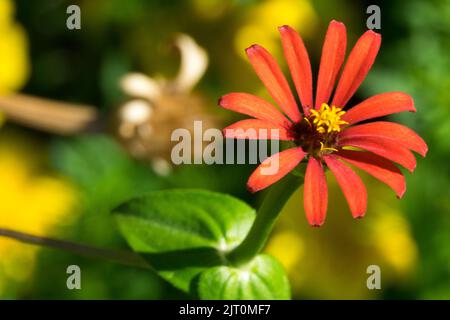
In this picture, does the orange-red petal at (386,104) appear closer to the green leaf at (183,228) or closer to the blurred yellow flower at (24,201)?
the green leaf at (183,228)

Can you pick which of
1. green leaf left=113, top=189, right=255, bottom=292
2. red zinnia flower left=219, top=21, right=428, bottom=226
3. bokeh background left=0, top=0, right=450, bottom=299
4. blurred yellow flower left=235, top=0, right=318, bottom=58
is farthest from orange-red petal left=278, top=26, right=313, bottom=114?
blurred yellow flower left=235, top=0, right=318, bottom=58

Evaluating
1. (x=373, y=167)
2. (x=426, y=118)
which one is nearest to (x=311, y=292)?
(x=426, y=118)

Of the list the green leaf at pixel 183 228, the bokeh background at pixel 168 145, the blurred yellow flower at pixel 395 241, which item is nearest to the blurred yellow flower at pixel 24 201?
the bokeh background at pixel 168 145

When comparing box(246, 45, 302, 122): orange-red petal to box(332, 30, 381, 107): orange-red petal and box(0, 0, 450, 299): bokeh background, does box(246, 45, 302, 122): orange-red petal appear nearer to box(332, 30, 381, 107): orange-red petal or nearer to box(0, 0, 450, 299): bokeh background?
box(332, 30, 381, 107): orange-red petal

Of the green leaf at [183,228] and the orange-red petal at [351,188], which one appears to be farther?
the green leaf at [183,228]
